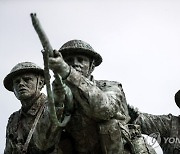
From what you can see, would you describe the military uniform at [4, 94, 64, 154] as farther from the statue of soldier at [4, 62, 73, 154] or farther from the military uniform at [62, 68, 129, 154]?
the military uniform at [62, 68, 129, 154]

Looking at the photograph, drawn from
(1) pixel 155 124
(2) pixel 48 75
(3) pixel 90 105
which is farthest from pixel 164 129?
(2) pixel 48 75

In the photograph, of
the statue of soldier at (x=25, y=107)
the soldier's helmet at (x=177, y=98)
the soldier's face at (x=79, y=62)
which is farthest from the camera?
the soldier's helmet at (x=177, y=98)

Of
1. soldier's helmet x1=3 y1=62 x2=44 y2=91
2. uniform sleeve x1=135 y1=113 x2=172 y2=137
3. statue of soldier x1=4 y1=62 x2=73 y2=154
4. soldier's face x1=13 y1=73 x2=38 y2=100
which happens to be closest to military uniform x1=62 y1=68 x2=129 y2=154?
statue of soldier x1=4 y1=62 x2=73 y2=154

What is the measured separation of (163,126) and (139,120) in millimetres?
578

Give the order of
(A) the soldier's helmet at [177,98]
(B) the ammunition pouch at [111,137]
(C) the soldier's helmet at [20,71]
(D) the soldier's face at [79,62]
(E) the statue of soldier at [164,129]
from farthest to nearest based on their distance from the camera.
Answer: (A) the soldier's helmet at [177,98] → (E) the statue of soldier at [164,129] → (C) the soldier's helmet at [20,71] → (D) the soldier's face at [79,62] → (B) the ammunition pouch at [111,137]

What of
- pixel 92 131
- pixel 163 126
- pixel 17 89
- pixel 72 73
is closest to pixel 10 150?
pixel 17 89

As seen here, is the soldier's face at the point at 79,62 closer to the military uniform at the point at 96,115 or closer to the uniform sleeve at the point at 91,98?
the military uniform at the point at 96,115

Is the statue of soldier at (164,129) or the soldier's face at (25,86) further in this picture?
the statue of soldier at (164,129)

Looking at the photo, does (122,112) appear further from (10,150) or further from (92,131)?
(10,150)

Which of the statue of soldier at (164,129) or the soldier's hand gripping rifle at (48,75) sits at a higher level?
the soldier's hand gripping rifle at (48,75)

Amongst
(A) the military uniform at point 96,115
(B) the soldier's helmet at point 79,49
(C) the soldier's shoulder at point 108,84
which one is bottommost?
(A) the military uniform at point 96,115

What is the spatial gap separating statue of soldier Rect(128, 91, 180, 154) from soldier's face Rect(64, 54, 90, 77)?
237 centimetres

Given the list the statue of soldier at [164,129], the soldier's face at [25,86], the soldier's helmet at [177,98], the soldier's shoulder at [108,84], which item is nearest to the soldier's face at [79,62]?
the soldier's shoulder at [108,84]

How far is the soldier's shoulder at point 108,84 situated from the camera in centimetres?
844
